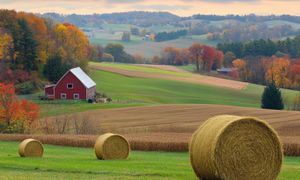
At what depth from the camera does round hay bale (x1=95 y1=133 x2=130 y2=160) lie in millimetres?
29953

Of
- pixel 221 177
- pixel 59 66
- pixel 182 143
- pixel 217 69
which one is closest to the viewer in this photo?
pixel 221 177

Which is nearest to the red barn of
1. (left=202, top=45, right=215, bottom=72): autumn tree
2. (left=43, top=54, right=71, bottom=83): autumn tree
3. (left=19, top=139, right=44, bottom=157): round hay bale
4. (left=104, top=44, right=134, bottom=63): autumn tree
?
(left=43, top=54, right=71, bottom=83): autumn tree

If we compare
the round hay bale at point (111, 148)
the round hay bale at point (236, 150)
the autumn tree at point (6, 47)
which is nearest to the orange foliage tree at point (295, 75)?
the autumn tree at point (6, 47)

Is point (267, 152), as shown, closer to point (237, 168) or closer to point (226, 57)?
point (237, 168)

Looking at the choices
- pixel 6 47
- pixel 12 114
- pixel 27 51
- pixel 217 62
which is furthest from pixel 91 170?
pixel 217 62

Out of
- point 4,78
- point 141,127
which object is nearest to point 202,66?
point 4,78

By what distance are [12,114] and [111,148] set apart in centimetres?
2783

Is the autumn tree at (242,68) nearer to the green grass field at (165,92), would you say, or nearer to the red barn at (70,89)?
the green grass field at (165,92)

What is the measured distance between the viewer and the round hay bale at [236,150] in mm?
18000

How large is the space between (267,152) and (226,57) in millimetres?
132595

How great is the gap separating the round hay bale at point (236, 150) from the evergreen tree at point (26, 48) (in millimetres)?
75951

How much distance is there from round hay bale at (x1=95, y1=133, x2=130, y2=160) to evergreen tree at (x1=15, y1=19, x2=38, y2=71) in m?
63.8

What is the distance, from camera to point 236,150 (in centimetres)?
1831

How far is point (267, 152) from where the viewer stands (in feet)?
61.1
